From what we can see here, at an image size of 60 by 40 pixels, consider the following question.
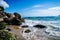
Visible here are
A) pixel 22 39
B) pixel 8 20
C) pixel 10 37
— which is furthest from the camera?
pixel 8 20

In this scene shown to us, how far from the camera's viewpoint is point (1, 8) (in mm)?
43688

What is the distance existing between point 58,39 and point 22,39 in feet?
13.6

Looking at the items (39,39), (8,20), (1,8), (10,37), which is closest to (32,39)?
(39,39)

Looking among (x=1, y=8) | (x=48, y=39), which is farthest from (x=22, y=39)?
(x=1, y=8)

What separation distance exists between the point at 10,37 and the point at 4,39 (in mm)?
687

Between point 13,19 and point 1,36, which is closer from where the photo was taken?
point 1,36

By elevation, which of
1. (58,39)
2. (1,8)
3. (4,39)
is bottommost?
(58,39)

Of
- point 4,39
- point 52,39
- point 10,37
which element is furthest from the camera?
point 52,39

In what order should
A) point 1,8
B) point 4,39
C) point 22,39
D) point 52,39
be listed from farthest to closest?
1. point 1,8
2. point 52,39
3. point 22,39
4. point 4,39

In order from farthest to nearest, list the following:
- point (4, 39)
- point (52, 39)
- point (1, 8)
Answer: point (1, 8) < point (52, 39) < point (4, 39)

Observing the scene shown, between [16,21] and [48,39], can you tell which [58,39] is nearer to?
[48,39]

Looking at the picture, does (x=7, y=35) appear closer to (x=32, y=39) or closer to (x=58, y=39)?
(x=32, y=39)

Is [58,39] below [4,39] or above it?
below

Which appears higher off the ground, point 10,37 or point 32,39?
point 10,37
